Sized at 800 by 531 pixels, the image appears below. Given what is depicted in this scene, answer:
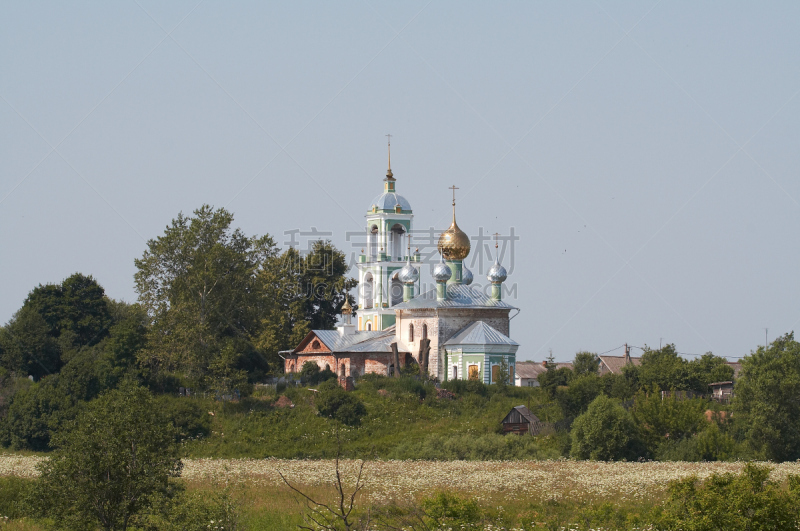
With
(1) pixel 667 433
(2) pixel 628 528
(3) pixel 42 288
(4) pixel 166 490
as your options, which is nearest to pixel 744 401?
(1) pixel 667 433

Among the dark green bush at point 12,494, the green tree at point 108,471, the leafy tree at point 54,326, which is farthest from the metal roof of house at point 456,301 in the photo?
the green tree at point 108,471

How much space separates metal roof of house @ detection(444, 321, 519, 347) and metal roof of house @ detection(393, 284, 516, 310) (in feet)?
4.16

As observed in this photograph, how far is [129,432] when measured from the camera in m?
19.2

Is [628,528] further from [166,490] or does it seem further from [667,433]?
[667,433]

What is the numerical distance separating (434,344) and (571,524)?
2886 centimetres

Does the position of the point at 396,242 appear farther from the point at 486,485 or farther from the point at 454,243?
the point at 486,485

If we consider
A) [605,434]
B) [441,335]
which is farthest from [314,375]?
[605,434]

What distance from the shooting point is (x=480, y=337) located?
1911 inches

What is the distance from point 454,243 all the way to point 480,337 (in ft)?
21.8

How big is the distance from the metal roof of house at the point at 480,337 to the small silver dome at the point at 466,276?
4.44 metres

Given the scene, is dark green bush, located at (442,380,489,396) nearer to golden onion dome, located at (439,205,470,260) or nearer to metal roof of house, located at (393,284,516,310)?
metal roof of house, located at (393,284,516,310)

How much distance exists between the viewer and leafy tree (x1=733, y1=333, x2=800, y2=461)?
35.4 m

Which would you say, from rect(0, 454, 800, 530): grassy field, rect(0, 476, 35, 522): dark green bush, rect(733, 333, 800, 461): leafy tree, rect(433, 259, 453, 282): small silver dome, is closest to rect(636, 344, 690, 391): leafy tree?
rect(733, 333, 800, 461): leafy tree

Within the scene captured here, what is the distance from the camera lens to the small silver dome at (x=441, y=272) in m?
50.8
